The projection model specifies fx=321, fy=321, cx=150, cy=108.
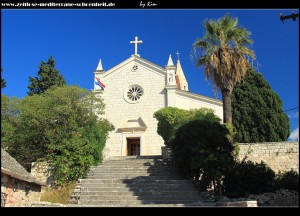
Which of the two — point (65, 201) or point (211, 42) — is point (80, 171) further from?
point (211, 42)

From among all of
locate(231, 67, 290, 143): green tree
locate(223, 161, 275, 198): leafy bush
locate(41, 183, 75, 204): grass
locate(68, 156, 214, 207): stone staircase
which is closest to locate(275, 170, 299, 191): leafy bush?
locate(223, 161, 275, 198): leafy bush

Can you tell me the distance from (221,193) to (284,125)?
9.89 metres

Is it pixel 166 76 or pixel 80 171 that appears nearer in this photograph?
pixel 80 171

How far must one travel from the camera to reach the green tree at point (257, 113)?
2116 centimetres

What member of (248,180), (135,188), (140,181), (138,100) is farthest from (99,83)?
(248,180)

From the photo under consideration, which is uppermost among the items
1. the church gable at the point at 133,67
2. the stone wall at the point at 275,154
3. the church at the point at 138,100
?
the church gable at the point at 133,67

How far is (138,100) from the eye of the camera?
27281 mm

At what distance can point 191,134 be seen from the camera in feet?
47.7

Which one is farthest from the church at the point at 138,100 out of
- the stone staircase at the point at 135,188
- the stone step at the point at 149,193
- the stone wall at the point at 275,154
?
the stone step at the point at 149,193

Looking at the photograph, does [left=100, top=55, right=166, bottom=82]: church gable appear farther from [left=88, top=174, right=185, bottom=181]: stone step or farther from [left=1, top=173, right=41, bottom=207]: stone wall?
[left=1, top=173, right=41, bottom=207]: stone wall

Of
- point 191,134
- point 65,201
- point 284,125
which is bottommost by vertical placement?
point 65,201

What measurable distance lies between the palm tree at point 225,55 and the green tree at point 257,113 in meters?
5.13

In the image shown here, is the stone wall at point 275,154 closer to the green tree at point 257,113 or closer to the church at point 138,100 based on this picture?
the green tree at point 257,113

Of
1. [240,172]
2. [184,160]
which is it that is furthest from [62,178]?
[240,172]
